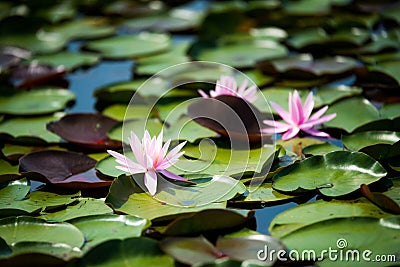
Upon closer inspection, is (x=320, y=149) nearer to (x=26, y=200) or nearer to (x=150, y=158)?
(x=150, y=158)

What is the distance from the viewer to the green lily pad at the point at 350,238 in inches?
66.0

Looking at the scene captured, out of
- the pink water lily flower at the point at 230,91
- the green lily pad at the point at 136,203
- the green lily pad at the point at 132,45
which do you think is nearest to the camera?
the green lily pad at the point at 136,203

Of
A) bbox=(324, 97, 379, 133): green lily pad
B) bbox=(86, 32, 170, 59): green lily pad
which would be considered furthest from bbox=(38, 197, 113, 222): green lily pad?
bbox=(86, 32, 170, 59): green lily pad

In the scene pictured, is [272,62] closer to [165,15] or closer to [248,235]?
[165,15]

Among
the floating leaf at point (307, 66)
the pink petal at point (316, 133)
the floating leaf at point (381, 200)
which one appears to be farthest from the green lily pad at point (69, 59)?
the floating leaf at point (381, 200)

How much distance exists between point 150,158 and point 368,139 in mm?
848

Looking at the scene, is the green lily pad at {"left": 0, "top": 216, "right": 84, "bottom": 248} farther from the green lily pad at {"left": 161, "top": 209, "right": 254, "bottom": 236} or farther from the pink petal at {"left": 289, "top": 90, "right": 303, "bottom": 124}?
the pink petal at {"left": 289, "top": 90, "right": 303, "bottom": 124}

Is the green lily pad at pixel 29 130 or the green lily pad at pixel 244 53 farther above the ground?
the green lily pad at pixel 244 53

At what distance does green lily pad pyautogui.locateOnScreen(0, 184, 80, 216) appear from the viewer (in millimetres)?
1976

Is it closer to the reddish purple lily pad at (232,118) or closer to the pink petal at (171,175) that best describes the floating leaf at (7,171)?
the pink petal at (171,175)

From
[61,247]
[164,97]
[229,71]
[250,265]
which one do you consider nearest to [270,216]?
[250,265]

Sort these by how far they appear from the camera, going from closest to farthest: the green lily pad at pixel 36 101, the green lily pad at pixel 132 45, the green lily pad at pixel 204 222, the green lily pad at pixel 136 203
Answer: the green lily pad at pixel 204 222 < the green lily pad at pixel 136 203 < the green lily pad at pixel 36 101 < the green lily pad at pixel 132 45

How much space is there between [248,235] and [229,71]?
1500mm

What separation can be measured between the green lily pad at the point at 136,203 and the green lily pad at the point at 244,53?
141 cm
